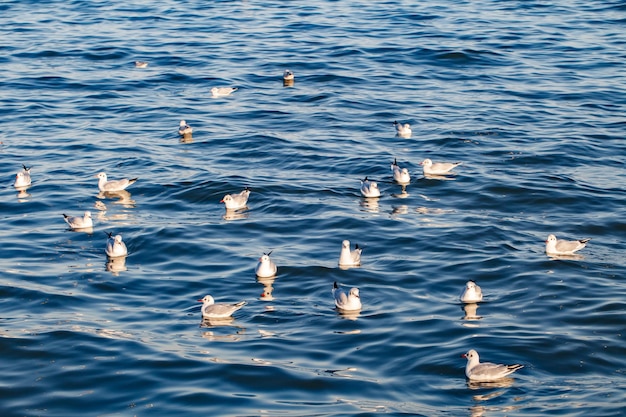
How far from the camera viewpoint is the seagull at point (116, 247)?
2011cm

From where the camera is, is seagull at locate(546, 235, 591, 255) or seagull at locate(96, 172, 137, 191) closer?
seagull at locate(546, 235, 591, 255)

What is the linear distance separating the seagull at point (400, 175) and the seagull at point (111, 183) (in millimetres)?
6189

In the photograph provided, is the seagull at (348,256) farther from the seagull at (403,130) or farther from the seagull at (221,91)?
the seagull at (221,91)

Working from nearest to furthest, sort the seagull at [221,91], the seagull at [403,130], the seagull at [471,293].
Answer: the seagull at [471,293], the seagull at [403,130], the seagull at [221,91]

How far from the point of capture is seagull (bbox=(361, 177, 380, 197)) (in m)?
23.4

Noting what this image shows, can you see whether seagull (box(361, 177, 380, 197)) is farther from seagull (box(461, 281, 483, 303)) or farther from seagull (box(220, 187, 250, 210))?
seagull (box(461, 281, 483, 303))

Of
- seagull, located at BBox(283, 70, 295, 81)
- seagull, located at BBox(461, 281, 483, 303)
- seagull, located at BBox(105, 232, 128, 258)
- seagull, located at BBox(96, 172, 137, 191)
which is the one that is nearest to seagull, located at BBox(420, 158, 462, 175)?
seagull, located at BBox(96, 172, 137, 191)

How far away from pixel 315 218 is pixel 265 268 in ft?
12.5

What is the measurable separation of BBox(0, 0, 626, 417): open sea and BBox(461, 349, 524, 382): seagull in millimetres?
161

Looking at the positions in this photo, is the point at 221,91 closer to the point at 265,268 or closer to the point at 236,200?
the point at 236,200

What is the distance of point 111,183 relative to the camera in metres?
24.0

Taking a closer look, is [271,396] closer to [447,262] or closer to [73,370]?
[73,370]

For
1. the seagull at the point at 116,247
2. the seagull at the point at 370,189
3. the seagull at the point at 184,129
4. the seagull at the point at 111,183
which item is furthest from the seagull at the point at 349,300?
the seagull at the point at 184,129

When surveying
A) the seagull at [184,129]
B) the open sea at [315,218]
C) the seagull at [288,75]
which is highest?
the seagull at [288,75]
